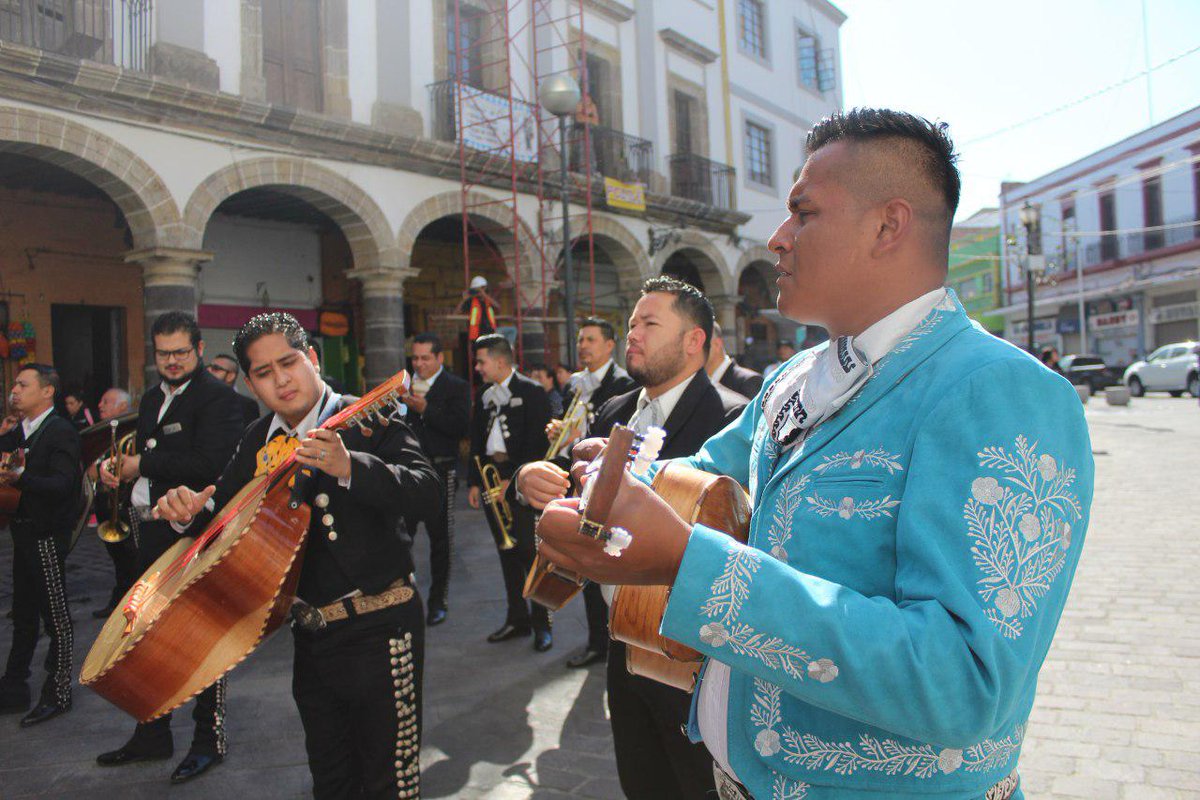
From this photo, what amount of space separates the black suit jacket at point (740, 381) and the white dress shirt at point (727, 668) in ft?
13.0

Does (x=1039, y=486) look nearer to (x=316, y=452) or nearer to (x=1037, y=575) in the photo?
(x=1037, y=575)

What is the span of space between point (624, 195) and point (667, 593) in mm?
15685

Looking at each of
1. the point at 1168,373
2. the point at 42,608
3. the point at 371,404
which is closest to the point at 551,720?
the point at 371,404

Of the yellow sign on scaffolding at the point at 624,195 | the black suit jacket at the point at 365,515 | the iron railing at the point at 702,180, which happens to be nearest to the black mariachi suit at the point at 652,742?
the black suit jacket at the point at 365,515

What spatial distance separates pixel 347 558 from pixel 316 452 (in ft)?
1.60

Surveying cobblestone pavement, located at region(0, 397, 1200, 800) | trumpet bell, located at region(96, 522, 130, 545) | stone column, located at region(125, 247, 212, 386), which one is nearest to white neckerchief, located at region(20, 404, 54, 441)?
trumpet bell, located at region(96, 522, 130, 545)

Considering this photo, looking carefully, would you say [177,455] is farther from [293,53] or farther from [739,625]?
[293,53]

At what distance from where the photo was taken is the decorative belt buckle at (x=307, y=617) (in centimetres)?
280

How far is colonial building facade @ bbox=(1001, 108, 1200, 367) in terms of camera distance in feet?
107

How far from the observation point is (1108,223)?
36.9m

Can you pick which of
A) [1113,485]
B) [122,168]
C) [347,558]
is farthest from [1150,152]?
[347,558]

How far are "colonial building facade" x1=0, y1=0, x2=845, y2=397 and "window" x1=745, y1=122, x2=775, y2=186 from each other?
1.97 feet

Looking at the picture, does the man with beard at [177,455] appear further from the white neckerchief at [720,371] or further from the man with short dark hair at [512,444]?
the white neckerchief at [720,371]

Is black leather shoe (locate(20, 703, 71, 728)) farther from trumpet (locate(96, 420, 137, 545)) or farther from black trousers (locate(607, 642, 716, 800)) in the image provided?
black trousers (locate(607, 642, 716, 800))
